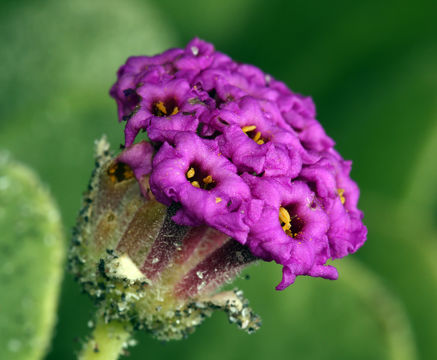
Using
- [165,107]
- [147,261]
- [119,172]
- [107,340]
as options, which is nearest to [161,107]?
[165,107]

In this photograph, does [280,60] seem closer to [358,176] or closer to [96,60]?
[358,176]

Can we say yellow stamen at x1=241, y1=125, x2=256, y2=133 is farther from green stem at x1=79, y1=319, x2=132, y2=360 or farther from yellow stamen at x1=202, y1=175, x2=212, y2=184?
green stem at x1=79, y1=319, x2=132, y2=360

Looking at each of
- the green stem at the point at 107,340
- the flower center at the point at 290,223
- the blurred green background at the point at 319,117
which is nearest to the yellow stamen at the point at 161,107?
the flower center at the point at 290,223

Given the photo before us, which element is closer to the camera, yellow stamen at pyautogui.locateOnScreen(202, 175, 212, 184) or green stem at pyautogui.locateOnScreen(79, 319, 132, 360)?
yellow stamen at pyautogui.locateOnScreen(202, 175, 212, 184)

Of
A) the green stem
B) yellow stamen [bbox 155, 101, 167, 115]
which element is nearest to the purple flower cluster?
yellow stamen [bbox 155, 101, 167, 115]

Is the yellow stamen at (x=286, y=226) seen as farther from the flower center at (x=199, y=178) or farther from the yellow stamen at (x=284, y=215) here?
the flower center at (x=199, y=178)

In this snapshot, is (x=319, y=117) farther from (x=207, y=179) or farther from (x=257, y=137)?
(x=207, y=179)
